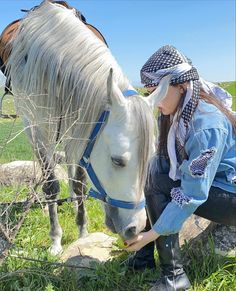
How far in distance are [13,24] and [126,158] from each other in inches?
95.3

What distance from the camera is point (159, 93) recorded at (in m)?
2.48

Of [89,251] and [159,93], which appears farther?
[89,251]

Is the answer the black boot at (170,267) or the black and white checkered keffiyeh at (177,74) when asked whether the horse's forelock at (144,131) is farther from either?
the black boot at (170,267)

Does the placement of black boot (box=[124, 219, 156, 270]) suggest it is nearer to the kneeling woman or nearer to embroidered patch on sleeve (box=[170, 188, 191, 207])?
the kneeling woman

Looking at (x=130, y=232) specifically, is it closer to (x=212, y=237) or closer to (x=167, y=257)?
(x=167, y=257)

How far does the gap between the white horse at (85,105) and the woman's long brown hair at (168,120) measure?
32 centimetres

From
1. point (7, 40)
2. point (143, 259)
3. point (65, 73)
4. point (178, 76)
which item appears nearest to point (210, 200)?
point (143, 259)

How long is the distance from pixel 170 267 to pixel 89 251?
0.82 m

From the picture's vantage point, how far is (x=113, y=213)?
8.87ft

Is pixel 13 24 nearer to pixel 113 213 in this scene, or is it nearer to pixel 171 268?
pixel 113 213

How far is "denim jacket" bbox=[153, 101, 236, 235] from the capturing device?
238cm

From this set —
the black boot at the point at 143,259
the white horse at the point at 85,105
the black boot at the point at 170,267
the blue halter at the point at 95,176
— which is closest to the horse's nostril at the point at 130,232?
the white horse at the point at 85,105

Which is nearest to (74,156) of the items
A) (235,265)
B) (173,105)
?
(173,105)

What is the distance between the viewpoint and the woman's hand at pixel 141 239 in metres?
2.56
